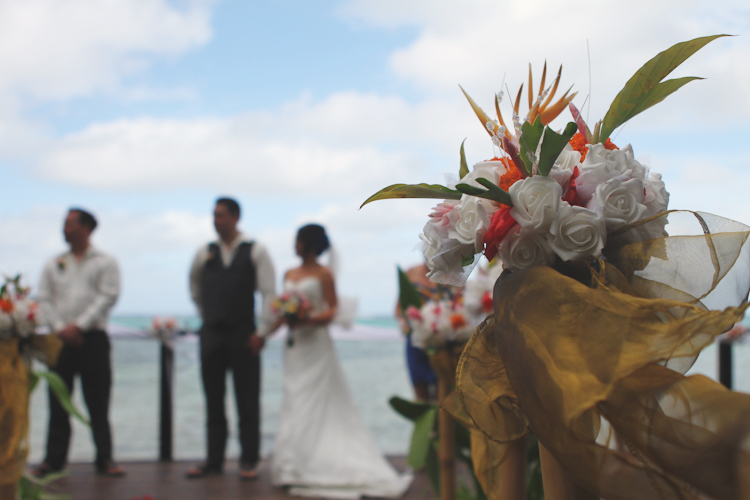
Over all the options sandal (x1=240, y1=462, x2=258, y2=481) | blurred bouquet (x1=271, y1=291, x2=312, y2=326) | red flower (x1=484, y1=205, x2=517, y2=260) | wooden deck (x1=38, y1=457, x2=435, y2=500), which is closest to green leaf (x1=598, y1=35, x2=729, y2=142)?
red flower (x1=484, y1=205, x2=517, y2=260)

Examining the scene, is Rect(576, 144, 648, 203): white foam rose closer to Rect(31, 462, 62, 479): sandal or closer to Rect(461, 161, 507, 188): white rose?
Rect(461, 161, 507, 188): white rose

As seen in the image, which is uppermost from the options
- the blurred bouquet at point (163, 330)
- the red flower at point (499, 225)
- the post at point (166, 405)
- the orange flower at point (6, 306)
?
the red flower at point (499, 225)

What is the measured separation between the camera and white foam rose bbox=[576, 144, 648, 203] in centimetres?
84

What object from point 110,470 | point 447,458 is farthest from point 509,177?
point 110,470

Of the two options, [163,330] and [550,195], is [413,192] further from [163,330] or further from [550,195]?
[163,330]

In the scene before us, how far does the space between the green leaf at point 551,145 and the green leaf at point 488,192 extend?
0.20 ft

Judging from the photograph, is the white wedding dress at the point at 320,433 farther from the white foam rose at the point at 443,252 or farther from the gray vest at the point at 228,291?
the white foam rose at the point at 443,252

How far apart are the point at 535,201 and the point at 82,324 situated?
394cm

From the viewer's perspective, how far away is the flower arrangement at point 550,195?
0.82 meters

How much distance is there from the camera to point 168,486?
3945 mm

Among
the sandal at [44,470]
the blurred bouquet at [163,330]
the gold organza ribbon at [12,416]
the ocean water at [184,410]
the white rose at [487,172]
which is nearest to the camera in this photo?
the white rose at [487,172]

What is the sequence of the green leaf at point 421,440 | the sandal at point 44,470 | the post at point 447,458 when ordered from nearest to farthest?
the post at point 447,458 < the green leaf at point 421,440 < the sandal at point 44,470

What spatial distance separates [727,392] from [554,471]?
33cm

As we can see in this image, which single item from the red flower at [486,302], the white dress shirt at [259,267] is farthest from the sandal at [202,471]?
the red flower at [486,302]
